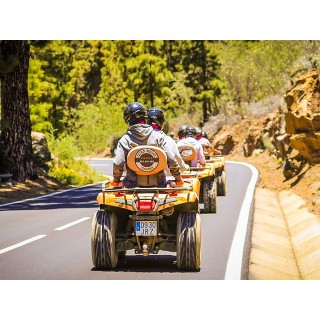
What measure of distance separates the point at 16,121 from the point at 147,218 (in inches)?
565

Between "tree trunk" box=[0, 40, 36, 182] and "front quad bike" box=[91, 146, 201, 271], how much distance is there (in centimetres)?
1360

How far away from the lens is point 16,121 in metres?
22.9

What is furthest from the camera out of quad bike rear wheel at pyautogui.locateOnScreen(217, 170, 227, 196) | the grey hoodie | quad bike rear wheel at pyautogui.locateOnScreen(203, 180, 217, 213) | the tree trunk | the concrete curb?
the tree trunk

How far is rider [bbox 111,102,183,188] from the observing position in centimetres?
918

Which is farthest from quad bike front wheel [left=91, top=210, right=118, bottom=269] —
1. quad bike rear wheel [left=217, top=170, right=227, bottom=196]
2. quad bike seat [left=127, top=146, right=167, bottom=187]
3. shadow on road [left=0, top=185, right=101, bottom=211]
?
quad bike rear wheel [left=217, top=170, right=227, bottom=196]

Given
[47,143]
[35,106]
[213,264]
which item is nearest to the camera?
[213,264]

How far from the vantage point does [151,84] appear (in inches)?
1131

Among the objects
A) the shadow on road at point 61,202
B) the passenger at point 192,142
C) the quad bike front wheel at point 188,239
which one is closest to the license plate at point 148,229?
the quad bike front wheel at point 188,239

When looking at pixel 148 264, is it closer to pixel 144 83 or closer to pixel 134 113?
pixel 134 113

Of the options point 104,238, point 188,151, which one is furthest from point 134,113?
point 188,151

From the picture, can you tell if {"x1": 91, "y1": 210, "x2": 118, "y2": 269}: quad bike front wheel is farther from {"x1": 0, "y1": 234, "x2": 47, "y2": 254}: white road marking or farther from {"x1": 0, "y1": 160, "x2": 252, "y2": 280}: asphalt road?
{"x1": 0, "y1": 234, "x2": 47, "y2": 254}: white road marking
